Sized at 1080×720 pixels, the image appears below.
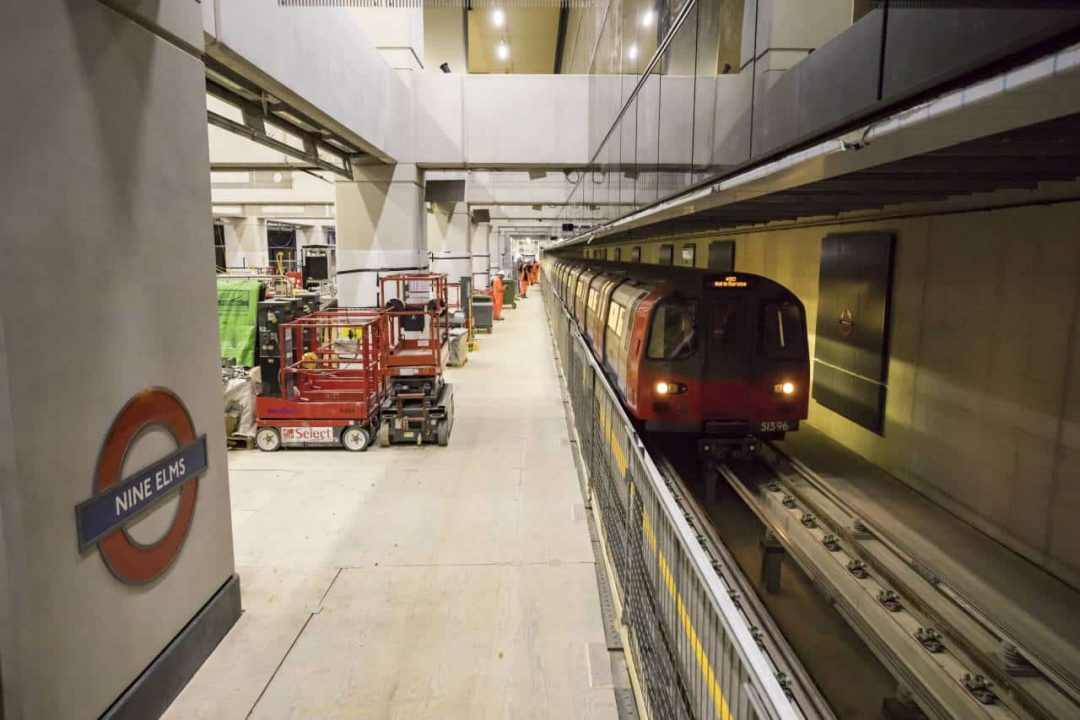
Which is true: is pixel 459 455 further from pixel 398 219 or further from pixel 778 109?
pixel 778 109

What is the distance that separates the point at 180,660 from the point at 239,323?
7.88 meters

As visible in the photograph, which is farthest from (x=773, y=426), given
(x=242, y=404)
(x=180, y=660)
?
(x=242, y=404)

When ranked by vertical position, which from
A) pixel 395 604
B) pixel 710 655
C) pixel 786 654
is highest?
pixel 710 655

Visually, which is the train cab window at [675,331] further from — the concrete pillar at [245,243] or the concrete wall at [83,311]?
the concrete pillar at [245,243]

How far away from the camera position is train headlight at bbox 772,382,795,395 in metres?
6.61

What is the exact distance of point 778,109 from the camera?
3943mm

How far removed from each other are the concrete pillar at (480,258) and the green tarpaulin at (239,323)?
61.7 ft

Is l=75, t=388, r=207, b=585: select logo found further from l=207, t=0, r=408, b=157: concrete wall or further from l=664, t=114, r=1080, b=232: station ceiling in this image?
l=664, t=114, r=1080, b=232: station ceiling

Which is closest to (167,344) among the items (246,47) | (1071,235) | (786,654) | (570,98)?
(246,47)

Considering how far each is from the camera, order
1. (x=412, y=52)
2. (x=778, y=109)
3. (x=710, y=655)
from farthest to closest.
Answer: (x=412, y=52)
(x=778, y=109)
(x=710, y=655)

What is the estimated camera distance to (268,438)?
30.3ft

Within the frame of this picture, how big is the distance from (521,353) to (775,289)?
12.4m

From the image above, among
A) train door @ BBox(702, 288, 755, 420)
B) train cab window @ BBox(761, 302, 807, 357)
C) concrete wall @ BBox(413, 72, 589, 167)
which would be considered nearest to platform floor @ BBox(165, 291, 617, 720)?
train door @ BBox(702, 288, 755, 420)

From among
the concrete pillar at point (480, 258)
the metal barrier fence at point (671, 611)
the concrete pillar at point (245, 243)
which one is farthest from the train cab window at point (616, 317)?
the concrete pillar at point (245, 243)
